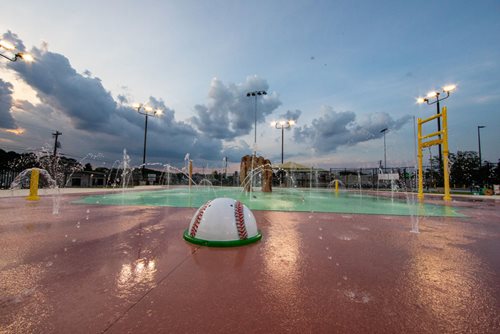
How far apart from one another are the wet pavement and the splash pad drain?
0.76ft

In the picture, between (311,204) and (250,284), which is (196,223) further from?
(311,204)

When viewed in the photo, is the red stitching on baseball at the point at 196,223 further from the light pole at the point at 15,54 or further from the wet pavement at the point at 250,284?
the light pole at the point at 15,54

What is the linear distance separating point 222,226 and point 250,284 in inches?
76.0

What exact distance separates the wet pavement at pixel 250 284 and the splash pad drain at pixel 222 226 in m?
0.23

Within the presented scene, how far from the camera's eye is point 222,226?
16.1 feet

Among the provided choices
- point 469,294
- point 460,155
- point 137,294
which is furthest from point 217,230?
point 460,155

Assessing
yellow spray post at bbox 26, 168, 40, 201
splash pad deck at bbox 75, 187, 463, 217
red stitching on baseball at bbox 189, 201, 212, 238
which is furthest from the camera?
yellow spray post at bbox 26, 168, 40, 201

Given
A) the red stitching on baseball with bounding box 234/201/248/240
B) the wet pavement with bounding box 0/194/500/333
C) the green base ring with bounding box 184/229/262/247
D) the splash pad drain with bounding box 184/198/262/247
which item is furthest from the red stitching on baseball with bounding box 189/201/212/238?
the red stitching on baseball with bounding box 234/201/248/240

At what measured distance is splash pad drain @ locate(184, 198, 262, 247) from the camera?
16.0 feet

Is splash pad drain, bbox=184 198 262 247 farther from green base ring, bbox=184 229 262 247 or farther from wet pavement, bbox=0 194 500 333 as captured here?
wet pavement, bbox=0 194 500 333

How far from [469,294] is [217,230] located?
4.06 m

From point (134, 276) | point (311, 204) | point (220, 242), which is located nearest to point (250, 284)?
point (134, 276)

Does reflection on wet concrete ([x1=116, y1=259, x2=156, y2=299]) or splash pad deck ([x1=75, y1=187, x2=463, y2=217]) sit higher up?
splash pad deck ([x1=75, y1=187, x2=463, y2=217])

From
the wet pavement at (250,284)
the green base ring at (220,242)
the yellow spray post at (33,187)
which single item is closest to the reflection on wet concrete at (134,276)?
the wet pavement at (250,284)
